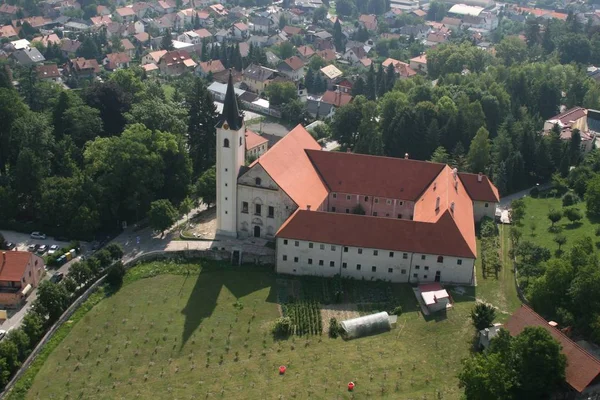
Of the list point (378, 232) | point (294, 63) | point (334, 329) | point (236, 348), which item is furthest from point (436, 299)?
point (294, 63)

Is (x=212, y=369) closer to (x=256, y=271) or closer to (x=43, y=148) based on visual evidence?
(x=256, y=271)

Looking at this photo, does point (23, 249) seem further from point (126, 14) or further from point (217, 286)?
point (126, 14)

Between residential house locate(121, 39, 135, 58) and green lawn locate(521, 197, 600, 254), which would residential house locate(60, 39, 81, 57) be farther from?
green lawn locate(521, 197, 600, 254)

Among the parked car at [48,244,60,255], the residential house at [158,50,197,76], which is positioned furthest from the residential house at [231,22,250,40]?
the parked car at [48,244,60,255]

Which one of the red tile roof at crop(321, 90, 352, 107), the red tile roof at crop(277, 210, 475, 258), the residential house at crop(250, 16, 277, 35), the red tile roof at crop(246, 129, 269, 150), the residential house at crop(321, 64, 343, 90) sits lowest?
the residential house at crop(250, 16, 277, 35)

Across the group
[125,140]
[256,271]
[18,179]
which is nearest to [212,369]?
[256,271]

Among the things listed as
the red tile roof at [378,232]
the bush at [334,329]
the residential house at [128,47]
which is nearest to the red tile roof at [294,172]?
the red tile roof at [378,232]

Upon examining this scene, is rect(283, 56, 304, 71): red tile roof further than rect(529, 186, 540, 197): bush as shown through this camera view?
Yes

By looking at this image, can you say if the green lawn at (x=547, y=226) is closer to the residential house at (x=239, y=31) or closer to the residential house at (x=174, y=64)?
the residential house at (x=174, y=64)
